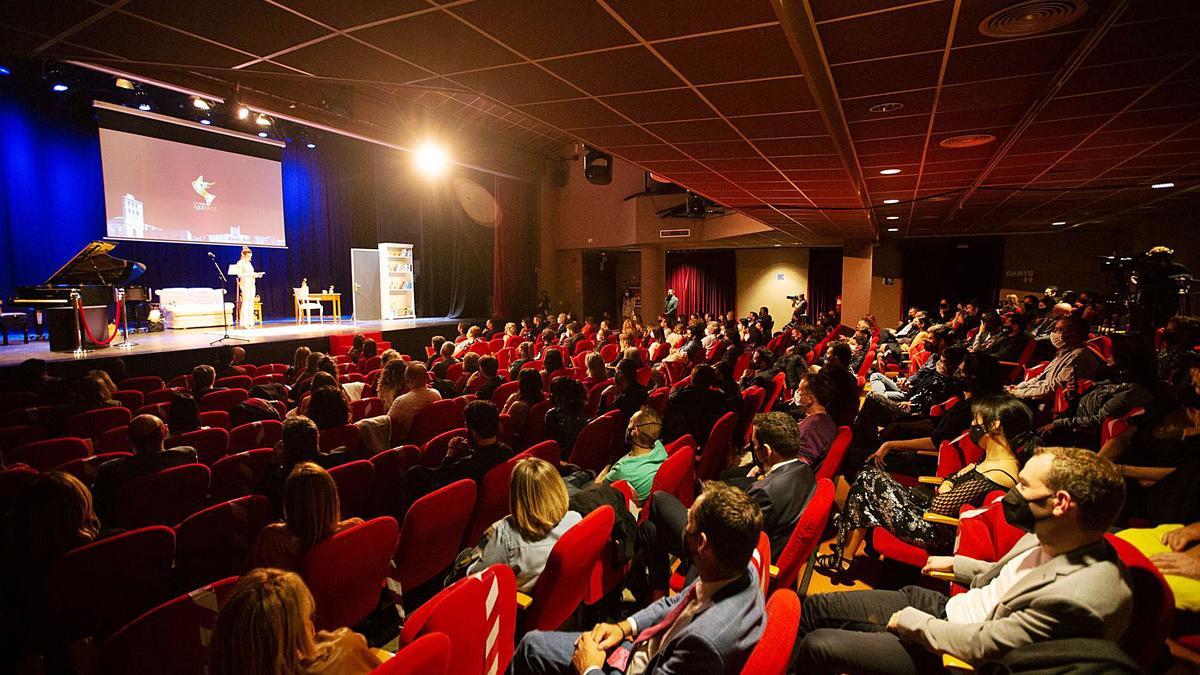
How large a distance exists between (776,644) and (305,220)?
15574mm

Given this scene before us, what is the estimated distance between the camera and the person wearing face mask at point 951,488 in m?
2.79

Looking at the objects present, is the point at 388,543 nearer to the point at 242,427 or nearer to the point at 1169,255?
the point at 242,427

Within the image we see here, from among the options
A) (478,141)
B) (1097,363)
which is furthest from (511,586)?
(478,141)

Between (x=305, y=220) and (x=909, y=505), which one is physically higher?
(x=305, y=220)

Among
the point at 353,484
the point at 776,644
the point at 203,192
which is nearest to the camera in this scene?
the point at 776,644

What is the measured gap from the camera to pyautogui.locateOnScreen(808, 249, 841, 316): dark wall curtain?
1881cm

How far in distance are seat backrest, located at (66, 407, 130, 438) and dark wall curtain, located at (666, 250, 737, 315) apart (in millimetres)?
17409

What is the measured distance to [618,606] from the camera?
10.1 ft

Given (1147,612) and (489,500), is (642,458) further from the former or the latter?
(1147,612)

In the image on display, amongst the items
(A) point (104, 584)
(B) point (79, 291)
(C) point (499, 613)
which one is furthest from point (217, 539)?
(B) point (79, 291)

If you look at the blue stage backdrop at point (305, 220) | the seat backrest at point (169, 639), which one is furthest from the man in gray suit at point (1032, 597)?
the blue stage backdrop at point (305, 220)

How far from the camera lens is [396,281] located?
14875 mm

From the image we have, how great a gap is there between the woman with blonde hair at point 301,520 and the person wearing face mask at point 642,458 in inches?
58.4

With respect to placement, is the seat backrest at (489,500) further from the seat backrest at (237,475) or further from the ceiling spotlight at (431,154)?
the ceiling spotlight at (431,154)
